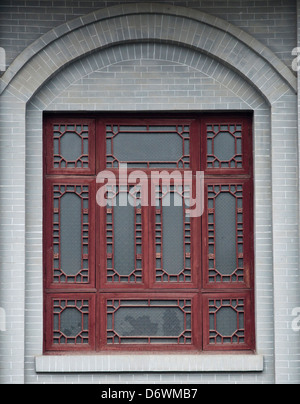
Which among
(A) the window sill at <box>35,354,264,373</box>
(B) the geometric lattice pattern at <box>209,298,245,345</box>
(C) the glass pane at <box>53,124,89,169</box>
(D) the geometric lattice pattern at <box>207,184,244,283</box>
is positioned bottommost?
(A) the window sill at <box>35,354,264,373</box>

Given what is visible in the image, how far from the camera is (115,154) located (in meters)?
6.65

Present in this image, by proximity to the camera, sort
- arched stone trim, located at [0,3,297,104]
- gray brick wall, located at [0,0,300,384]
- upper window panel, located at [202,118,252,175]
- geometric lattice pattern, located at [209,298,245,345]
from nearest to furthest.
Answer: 1. gray brick wall, located at [0,0,300,384]
2. arched stone trim, located at [0,3,297,104]
3. geometric lattice pattern, located at [209,298,245,345]
4. upper window panel, located at [202,118,252,175]

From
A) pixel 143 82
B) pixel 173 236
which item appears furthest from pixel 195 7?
pixel 173 236

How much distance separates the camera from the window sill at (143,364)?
636cm

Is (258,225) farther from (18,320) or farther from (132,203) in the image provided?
(18,320)

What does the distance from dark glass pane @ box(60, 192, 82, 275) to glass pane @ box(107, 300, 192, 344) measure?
21.7 inches

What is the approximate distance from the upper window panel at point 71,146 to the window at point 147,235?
0.01m

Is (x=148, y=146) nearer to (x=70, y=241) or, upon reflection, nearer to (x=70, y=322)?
(x=70, y=241)

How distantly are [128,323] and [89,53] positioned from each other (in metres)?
2.82

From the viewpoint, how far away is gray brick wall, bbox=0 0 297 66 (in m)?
6.48

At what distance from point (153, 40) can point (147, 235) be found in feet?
6.63

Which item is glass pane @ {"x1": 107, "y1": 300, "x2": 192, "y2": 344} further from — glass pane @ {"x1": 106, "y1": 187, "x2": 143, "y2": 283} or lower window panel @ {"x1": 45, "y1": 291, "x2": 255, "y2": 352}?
glass pane @ {"x1": 106, "y1": 187, "x2": 143, "y2": 283}

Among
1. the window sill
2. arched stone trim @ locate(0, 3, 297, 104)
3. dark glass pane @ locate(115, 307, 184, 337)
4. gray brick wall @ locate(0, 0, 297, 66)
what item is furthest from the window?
gray brick wall @ locate(0, 0, 297, 66)

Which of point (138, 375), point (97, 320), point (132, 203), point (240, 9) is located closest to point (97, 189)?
point (132, 203)
